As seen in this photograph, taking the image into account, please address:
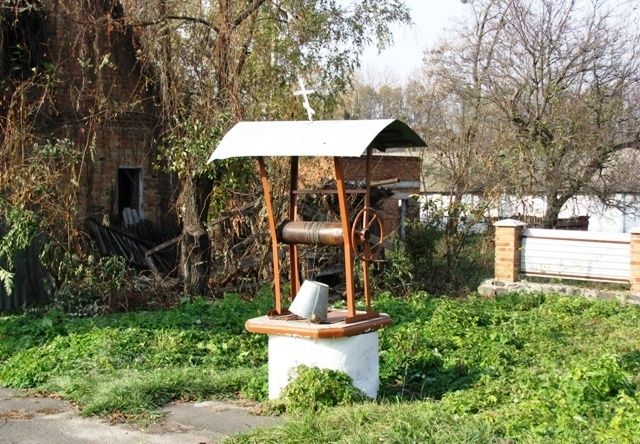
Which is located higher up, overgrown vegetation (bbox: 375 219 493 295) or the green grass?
overgrown vegetation (bbox: 375 219 493 295)

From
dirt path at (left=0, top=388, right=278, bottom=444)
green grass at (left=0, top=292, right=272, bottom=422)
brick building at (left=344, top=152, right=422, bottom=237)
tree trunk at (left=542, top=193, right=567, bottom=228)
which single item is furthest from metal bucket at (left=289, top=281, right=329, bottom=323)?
brick building at (left=344, top=152, right=422, bottom=237)

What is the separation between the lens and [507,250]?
15.6 meters

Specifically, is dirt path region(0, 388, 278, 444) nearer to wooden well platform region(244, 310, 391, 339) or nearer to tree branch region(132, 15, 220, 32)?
wooden well platform region(244, 310, 391, 339)

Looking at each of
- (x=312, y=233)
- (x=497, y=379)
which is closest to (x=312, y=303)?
(x=312, y=233)

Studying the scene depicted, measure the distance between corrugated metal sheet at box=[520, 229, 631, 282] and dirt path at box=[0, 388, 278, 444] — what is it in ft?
31.6

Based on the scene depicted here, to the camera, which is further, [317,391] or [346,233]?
[346,233]

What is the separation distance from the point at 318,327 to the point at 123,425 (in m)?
1.84

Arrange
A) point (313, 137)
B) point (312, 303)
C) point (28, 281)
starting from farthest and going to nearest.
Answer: point (28, 281), point (312, 303), point (313, 137)

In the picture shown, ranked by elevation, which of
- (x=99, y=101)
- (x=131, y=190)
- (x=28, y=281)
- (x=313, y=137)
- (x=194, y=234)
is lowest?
(x=28, y=281)

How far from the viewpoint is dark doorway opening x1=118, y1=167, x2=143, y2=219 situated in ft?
60.0

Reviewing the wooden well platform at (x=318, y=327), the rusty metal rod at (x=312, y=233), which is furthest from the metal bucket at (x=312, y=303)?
the rusty metal rod at (x=312, y=233)

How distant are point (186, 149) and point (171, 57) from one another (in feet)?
5.92

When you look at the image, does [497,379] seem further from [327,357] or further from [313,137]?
[313,137]

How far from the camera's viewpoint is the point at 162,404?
24.4ft
